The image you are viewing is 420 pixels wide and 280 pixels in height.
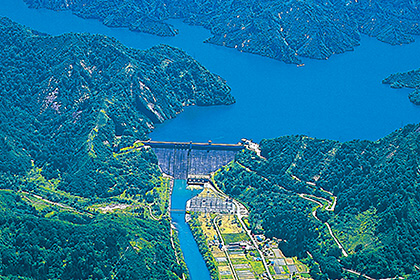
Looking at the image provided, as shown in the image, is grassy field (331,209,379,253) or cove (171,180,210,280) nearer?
cove (171,180,210,280)

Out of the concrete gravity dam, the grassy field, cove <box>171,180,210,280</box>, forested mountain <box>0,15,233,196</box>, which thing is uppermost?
forested mountain <box>0,15,233,196</box>

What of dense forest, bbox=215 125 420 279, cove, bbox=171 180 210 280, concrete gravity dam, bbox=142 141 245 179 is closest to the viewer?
dense forest, bbox=215 125 420 279

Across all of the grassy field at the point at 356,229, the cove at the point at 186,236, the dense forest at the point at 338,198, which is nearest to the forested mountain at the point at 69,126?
the cove at the point at 186,236

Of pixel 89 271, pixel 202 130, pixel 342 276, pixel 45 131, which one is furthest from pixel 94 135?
pixel 342 276

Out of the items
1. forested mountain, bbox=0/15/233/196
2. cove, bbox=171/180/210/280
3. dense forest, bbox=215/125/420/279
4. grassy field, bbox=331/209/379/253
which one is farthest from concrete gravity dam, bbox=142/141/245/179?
grassy field, bbox=331/209/379/253

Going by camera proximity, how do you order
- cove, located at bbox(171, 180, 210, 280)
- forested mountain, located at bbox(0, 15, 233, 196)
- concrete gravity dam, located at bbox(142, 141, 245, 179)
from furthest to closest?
concrete gravity dam, located at bbox(142, 141, 245, 179) < forested mountain, located at bbox(0, 15, 233, 196) < cove, located at bbox(171, 180, 210, 280)

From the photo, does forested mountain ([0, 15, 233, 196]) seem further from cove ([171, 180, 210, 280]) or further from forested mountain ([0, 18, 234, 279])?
cove ([171, 180, 210, 280])

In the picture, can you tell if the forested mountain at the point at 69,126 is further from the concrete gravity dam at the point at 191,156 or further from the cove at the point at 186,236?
the cove at the point at 186,236

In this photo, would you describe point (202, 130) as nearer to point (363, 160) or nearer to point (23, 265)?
point (363, 160)

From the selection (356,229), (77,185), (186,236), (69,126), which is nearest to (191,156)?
(69,126)
